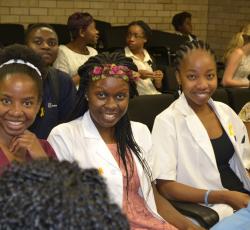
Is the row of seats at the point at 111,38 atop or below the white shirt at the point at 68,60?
atop

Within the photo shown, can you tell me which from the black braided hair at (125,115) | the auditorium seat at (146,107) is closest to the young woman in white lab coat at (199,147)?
the black braided hair at (125,115)

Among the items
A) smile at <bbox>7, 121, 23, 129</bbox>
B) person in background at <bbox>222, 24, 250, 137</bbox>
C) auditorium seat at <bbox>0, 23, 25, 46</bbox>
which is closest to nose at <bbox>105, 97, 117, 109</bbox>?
smile at <bbox>7, 121, 23, 129</bbox>

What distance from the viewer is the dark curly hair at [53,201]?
2.34 ft

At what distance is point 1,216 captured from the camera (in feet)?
2.40

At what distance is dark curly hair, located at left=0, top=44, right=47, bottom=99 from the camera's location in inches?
72.8

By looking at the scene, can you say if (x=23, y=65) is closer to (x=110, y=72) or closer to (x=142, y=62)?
(x=110, y=72)

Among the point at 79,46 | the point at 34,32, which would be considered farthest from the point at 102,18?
the point at 34,32

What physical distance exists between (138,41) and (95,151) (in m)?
3.34

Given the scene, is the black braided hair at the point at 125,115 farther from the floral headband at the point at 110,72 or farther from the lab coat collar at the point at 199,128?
the lab coat collar at the point at 199,128

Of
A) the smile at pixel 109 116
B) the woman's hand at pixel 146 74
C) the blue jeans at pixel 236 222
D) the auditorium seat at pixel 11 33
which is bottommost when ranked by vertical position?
the blue jeans at pixel 236 222

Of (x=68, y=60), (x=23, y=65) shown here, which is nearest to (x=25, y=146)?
(x=23, y=65)

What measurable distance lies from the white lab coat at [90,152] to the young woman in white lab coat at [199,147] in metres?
0.25

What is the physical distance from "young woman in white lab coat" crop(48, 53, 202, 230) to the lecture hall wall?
4844mm

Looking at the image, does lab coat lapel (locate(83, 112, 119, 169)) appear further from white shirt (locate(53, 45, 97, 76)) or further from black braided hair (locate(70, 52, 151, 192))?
white shirt (locate(53, 45, 97, 76))
